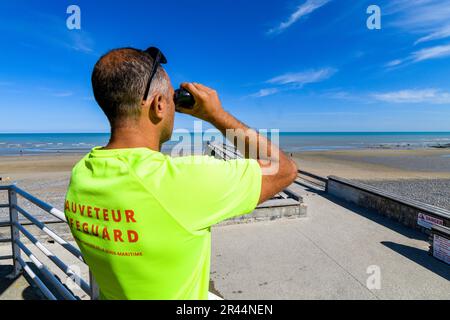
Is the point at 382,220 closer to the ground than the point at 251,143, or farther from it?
closer to the ground

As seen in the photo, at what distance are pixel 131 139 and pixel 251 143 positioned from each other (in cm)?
50

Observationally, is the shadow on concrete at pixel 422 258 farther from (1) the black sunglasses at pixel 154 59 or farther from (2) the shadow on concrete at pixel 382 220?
(1) the black sunglasses at pixel 154 59

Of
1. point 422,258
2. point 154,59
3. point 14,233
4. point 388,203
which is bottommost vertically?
point 422,258

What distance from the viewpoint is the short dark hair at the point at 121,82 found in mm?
1125

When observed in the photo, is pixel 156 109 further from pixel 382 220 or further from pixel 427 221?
pixel 382 220

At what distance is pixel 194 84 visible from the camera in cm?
125

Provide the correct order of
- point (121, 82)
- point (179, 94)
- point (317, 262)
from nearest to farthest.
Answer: point (121, 82), point (179, 94), point (317, 262)

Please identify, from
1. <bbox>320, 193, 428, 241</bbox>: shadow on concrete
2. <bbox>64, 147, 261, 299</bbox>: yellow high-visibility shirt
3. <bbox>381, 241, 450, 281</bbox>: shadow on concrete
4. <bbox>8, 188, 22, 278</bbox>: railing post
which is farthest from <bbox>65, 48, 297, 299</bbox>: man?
<bbox>320, 193, 428, 241</bbox>: shadow on concrete

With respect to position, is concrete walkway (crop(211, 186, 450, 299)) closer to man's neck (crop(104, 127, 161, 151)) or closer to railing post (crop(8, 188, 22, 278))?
railing post (crop(8, 188, 22, 278))

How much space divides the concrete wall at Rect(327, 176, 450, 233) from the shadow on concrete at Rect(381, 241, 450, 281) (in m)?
0.90

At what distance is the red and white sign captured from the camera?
6.04 m

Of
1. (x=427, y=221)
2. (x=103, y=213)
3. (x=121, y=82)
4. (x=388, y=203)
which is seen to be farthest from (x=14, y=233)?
(x=388, y=203)

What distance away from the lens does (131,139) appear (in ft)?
3.79
